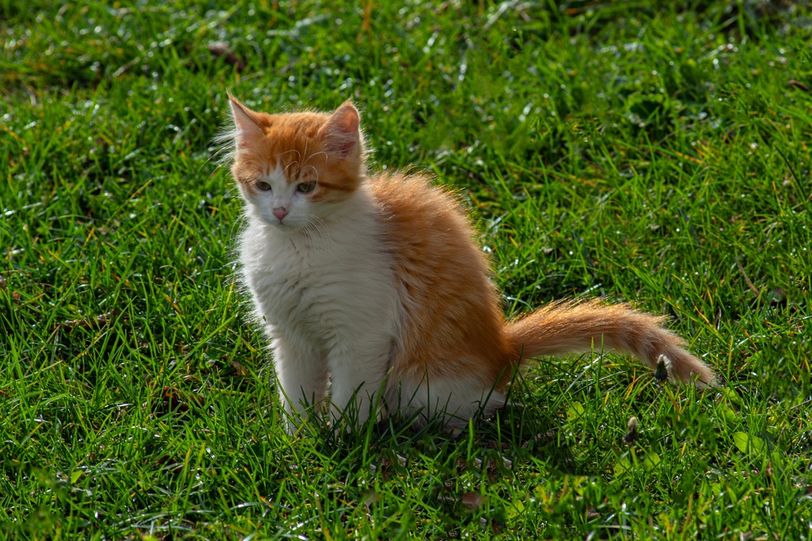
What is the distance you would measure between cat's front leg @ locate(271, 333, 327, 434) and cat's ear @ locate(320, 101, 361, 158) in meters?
0.61

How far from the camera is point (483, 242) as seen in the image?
4223 millimetres

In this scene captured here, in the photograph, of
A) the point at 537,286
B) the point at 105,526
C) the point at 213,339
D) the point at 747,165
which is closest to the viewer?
the point at 105,526

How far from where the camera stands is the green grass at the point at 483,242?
2896mm

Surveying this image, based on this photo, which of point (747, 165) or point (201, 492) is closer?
point (201, 492)

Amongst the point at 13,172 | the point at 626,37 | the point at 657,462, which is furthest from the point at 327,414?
the point at 626,37

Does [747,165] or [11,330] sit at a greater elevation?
[747,165]

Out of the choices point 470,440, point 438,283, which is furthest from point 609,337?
point 470,440

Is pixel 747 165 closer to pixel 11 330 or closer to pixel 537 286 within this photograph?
pixel 537 286

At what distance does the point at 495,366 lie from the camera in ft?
11.4

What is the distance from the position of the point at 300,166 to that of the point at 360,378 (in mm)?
670

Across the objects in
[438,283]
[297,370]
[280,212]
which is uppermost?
[280,212]

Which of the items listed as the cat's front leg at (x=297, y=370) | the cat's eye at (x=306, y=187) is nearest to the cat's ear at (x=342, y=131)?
the cat's eye at (x=306, y=187)

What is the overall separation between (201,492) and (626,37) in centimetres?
346

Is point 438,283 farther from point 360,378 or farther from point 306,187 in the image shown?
point 306,187
